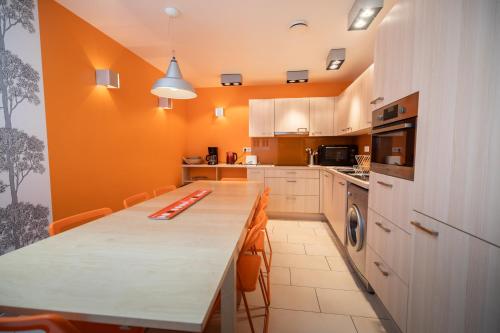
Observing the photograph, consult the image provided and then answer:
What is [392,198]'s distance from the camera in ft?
4.49

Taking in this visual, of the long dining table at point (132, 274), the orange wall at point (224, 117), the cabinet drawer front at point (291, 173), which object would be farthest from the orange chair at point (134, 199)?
the orange wall at point (224, 117)

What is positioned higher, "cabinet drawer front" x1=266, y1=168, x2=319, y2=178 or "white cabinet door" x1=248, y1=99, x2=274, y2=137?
"white cabinet door" x1=248, y1=99, x2=274, y2=137

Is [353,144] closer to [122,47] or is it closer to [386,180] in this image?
[386,180]

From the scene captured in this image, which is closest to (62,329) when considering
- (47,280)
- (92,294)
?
(92,294)

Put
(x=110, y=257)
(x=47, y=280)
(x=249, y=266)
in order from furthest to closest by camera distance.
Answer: (x=249, y=266) → (x=110, y=257) → (x=47, y=280)

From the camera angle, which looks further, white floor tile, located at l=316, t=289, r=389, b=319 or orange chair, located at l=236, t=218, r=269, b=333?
white floor tile, located at l=316, t=289, r=389, b=319

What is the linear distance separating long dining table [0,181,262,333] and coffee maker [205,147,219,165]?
2933mm

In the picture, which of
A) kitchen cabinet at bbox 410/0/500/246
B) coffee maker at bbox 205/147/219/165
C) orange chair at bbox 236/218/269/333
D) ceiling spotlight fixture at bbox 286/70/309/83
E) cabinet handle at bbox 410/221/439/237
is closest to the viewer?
kitchen cabinet at bbox 410/0/500/246

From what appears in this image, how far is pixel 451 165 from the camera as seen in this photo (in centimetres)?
91

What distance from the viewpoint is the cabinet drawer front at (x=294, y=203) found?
11.7ft

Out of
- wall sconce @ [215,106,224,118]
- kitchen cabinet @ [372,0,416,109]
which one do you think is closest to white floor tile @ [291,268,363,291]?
kitchen cabinet @ [372,0,416,109]

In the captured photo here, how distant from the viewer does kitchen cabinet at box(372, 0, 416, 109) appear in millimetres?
1217

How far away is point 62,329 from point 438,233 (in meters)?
1.42

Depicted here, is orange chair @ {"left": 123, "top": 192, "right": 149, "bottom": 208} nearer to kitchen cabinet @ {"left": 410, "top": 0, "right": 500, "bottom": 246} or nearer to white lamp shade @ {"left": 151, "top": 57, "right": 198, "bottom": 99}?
white lamp shade @ {"left": 151, "top": 57, "right": 198, "bottom": 99}
